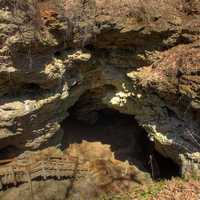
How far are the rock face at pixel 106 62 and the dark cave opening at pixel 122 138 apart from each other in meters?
2.06

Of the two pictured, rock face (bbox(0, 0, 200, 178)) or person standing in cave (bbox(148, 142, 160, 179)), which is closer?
rock face (bbox(0, 0, 200, 178))

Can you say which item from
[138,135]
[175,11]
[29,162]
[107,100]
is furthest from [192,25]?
[29,162]

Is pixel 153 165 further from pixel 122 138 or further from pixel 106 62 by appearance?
pixel 106 62

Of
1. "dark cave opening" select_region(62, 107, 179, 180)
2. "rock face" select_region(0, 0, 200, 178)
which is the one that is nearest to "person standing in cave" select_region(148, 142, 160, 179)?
"dark cave opening" select_region(62, 107, 179, 180)

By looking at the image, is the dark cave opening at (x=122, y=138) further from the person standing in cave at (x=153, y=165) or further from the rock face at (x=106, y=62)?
the rock face at (x=106, y=62)

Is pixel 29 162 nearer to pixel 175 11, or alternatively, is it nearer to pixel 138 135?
pixel 138 135

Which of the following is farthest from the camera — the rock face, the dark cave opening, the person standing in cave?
the dark cave opening

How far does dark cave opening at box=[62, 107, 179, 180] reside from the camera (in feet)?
50.9

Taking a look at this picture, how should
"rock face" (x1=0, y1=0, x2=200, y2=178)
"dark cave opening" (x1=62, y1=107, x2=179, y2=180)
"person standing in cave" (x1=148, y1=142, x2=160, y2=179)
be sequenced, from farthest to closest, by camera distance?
"dark cave opening" (x1=62, y1=107, x2=179, y2=180) < "person standing in cave" (x1=148, y1=142, x2=160, y2=179) < "rock face" (x1=0, y1=0, x2=200, y2=178)

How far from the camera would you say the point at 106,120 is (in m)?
17.8

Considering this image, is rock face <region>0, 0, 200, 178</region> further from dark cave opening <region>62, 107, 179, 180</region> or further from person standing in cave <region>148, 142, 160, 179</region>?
dark cave opening <region>62, 107, 179, 180</region>

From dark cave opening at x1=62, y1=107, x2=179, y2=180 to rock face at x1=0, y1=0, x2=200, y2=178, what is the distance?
81.3 inches

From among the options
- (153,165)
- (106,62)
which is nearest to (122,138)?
(153,165)

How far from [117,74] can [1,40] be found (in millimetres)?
5024
